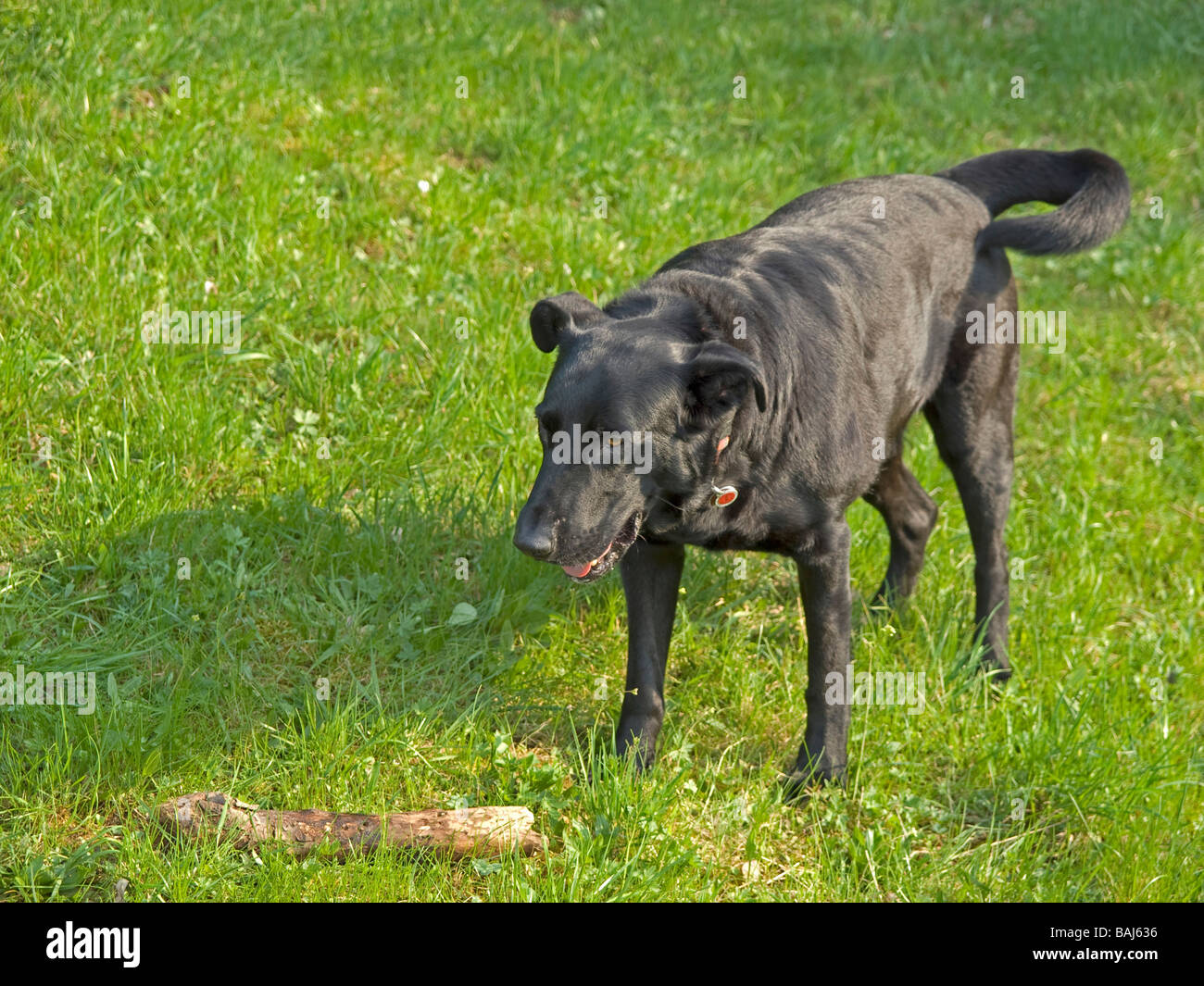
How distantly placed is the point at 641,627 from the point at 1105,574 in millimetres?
2619

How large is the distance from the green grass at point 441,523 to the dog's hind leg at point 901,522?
120mm

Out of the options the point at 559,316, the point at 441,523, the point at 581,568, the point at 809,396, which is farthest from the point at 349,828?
the point at 809,396

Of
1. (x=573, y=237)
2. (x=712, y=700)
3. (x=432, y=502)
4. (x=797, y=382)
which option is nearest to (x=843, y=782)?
(x=712, y=700)

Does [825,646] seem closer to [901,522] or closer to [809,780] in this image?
[809,780]

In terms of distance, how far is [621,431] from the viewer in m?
3.14

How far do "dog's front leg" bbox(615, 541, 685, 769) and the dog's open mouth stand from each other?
1.37 ft

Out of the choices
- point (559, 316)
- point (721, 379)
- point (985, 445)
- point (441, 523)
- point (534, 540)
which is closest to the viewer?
point (534, 540)

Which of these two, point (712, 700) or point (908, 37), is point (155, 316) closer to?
point (712, 700)

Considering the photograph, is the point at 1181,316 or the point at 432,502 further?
the point at 1181,316

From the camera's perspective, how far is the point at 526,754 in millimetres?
3785

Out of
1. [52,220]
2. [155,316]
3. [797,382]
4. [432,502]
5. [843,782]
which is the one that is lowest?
[843,782]

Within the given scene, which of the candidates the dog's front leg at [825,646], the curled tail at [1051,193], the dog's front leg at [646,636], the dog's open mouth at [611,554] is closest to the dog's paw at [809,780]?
the dog's front leg at [825,646]

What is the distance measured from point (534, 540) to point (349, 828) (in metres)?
1.00

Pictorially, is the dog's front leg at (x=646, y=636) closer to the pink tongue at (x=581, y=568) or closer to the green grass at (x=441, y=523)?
the green grass at (x=441, y=523)
